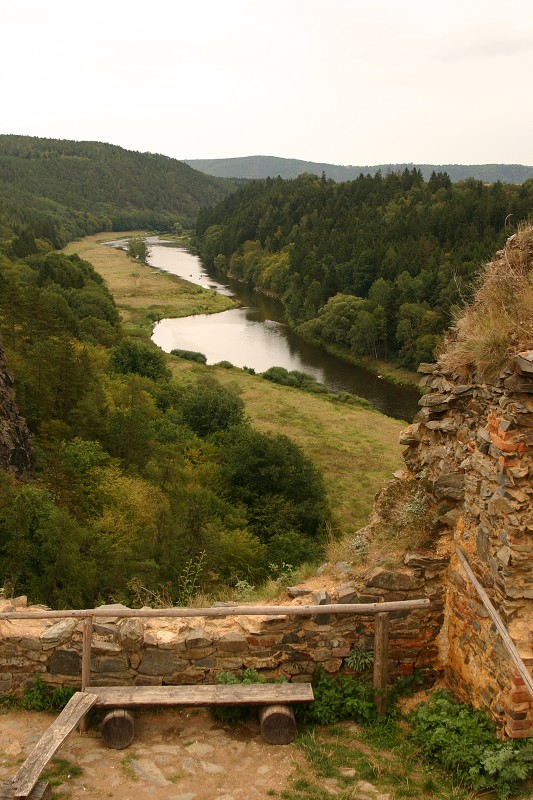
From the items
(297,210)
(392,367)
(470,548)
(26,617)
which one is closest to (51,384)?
(26,617)

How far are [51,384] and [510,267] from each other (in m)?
20.5

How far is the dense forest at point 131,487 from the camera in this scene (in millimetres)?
12773

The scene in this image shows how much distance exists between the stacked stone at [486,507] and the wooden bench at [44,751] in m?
3.59

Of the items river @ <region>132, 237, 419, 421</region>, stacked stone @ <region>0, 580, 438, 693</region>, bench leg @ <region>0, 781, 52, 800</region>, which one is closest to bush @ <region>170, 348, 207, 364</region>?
river @ <region>132, 237, 419, 421</region>

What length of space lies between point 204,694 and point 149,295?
7283cm

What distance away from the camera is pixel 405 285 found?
55.8 m

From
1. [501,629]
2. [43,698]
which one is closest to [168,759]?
[43,698]

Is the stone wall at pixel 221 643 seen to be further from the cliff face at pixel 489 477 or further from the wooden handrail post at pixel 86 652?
the cliff face at pixel 489 477

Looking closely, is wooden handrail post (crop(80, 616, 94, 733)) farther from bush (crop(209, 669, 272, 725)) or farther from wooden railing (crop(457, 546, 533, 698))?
wooden railing (crop(457, 546, 533, 698))

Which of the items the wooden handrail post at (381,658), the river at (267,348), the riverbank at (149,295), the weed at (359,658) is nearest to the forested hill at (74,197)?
the riverbank at (149,295)

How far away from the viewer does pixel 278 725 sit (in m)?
5.67

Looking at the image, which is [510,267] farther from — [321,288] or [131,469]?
[321,288]

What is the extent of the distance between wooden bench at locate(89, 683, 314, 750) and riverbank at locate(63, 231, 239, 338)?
49822 mm

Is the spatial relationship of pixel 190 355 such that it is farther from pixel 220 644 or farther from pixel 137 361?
pixel 220 644
